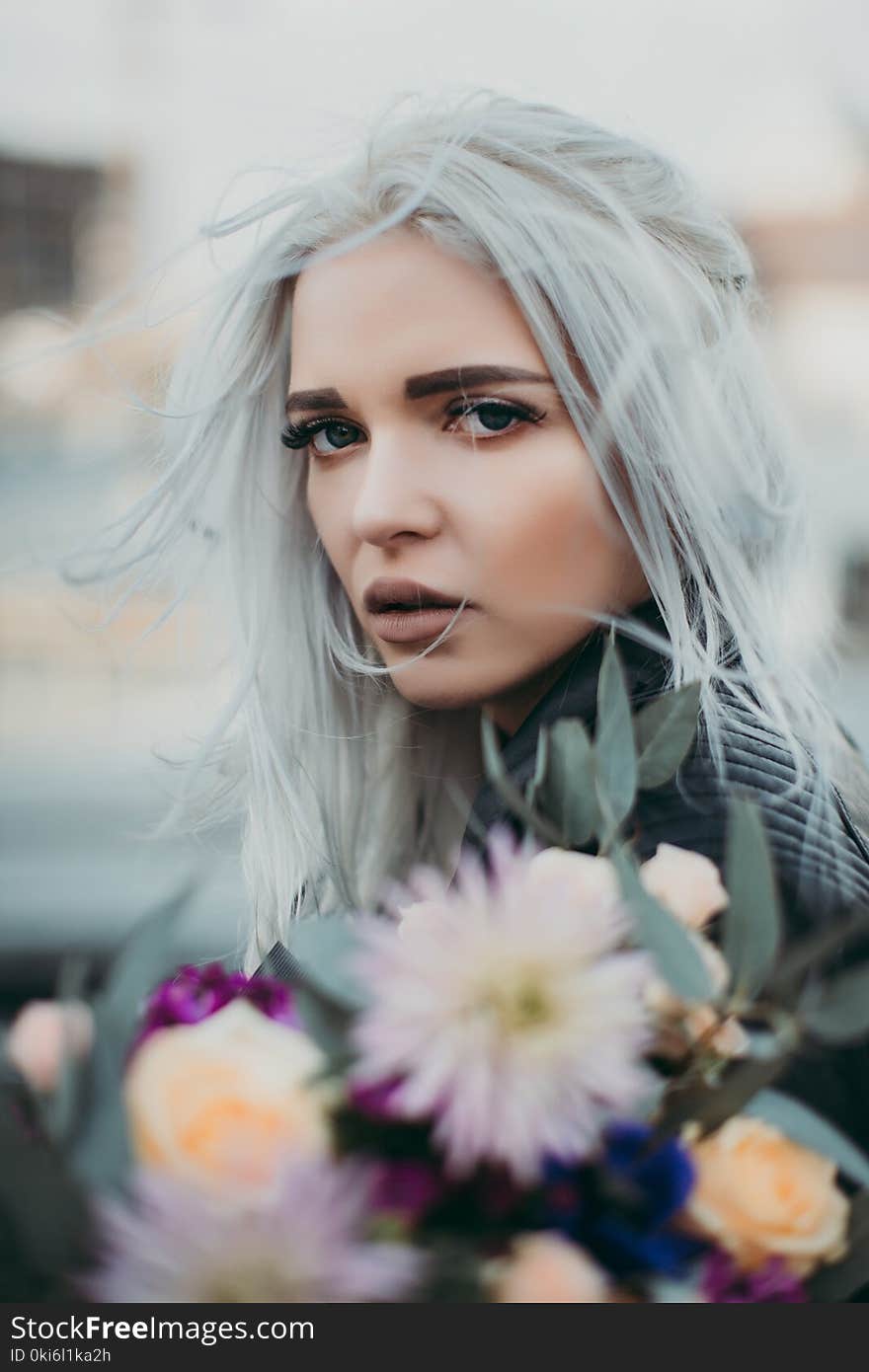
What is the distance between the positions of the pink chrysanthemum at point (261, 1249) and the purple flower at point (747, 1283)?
147 millimetres

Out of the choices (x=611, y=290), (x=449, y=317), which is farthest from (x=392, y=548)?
(x=611, y=290)

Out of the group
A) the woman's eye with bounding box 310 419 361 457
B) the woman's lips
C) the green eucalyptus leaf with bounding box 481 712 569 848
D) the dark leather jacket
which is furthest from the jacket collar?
the green eucalyptus leaf with bounding box 481 712 569 848

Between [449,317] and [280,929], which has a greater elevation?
[449,317]

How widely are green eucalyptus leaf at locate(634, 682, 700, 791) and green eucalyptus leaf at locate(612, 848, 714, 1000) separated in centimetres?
18

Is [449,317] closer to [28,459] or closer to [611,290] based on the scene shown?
[611,290]

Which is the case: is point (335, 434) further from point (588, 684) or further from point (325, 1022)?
point (325, 1022)

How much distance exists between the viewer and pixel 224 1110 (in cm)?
55

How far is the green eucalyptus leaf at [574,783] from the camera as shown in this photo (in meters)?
0.76

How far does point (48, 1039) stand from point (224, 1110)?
108 mm

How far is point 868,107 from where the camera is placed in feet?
13.5

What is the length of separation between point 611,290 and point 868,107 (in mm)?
3348

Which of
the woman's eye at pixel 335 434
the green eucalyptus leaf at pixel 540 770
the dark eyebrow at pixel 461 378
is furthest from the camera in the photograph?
the woman's eye at pixel 335 434

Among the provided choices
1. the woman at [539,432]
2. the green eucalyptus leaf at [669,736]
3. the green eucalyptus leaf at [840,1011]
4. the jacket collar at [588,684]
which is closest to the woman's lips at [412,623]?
the woman at [539,432]

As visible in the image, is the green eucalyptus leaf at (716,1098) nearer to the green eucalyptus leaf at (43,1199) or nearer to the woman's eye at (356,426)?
the green eucalyptus leaf at (43,1199)
